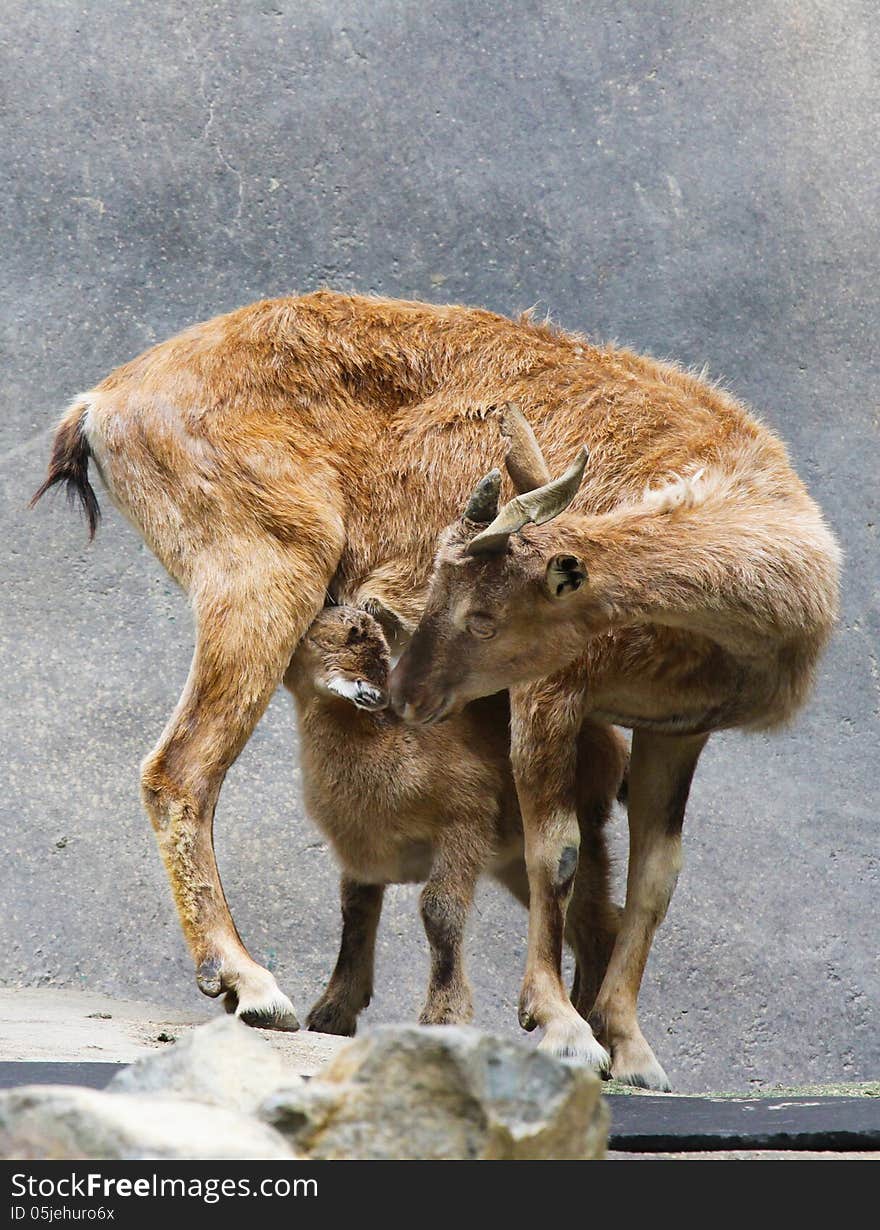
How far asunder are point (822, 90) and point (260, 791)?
17.2ft

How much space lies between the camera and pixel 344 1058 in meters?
2.53

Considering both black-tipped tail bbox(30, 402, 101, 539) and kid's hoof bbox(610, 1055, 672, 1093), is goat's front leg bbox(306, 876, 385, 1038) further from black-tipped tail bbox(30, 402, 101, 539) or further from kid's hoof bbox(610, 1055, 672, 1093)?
black-tipped tail bbox(30, 402, 101, 539)

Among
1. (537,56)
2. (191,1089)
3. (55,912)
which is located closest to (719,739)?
(55,912)

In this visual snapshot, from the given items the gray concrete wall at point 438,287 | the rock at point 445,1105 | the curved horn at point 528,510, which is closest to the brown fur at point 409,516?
the curved horn at point 528,510

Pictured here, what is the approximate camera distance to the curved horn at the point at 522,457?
5328 mm

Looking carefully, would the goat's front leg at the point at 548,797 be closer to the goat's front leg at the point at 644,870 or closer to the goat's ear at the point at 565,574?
the goat's front leg at the point at 644,870

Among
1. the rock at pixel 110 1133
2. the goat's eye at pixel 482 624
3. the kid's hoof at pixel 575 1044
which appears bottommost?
the kid's hoof at pixel 575 1044

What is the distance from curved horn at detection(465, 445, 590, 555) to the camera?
4914mm

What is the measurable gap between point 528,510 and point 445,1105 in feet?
9.02

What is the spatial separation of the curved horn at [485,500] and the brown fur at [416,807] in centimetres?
89

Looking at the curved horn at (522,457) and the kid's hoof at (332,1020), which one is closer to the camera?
the curved horn at (522,457)

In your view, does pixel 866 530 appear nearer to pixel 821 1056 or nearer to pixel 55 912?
pixel 821 1056

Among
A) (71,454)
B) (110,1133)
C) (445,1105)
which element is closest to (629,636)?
(71,454)

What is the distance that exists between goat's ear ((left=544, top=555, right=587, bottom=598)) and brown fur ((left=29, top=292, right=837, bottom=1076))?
0.29ft
